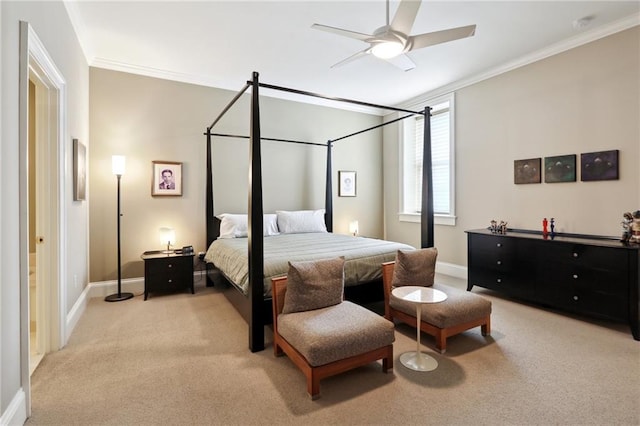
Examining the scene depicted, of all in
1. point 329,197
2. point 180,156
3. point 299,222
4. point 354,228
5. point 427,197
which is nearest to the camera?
point 427,197

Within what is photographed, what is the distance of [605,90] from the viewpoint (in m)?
3.37

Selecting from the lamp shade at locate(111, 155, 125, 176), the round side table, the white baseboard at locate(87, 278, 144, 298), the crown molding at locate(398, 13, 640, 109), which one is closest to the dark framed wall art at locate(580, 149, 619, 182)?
the crown molding at locate(398, 13, 640, 109)

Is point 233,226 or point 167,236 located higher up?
point 233,226

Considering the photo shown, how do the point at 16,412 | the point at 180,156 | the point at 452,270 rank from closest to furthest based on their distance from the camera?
the point at 16,412
the point at 180,156
the point at 452,270

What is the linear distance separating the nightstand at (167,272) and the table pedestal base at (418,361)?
2919 millimetres

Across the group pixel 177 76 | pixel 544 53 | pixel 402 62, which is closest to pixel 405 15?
pixel 402 62

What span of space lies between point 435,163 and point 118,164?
4701mm

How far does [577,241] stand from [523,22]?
2299mm

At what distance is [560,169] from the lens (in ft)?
12.2

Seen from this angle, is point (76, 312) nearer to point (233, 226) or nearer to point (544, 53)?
point (233, 226)

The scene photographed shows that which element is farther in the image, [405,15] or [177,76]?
[177,76]

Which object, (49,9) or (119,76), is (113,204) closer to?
(119,76)

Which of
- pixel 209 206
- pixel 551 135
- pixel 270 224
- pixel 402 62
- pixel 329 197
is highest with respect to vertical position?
pixel 402 62

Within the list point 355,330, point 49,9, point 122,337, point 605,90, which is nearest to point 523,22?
point 605,90
